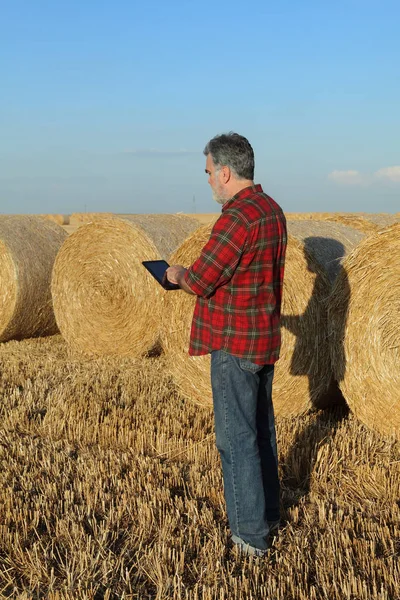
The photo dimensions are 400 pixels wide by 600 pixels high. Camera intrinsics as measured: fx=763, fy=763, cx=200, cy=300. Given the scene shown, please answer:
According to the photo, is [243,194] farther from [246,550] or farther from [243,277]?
[246,550]

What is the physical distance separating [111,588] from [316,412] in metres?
3.70

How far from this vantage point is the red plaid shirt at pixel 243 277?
4012mm

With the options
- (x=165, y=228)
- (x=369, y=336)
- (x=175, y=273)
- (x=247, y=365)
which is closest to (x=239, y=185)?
(x=175, y=273)

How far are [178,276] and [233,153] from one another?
732 millimetres

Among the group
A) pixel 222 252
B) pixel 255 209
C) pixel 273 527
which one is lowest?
pixel 273 527

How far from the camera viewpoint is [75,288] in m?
10.2

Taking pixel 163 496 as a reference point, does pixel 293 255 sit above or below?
above

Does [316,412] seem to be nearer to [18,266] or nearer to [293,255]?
[293,255]

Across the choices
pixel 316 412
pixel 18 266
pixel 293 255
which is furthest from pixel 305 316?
pixel 18 266

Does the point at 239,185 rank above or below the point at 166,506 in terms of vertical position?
above

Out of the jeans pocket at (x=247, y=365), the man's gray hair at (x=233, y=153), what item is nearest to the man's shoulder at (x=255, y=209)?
the man's gray hair at (x=233, y=153)

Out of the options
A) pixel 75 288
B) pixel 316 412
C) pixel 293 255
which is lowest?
pixel 316 412

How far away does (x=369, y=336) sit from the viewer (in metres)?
6.39

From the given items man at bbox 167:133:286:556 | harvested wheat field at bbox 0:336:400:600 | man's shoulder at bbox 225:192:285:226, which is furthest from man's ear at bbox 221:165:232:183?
harvested wheat field at bbox 0:336:400:600
